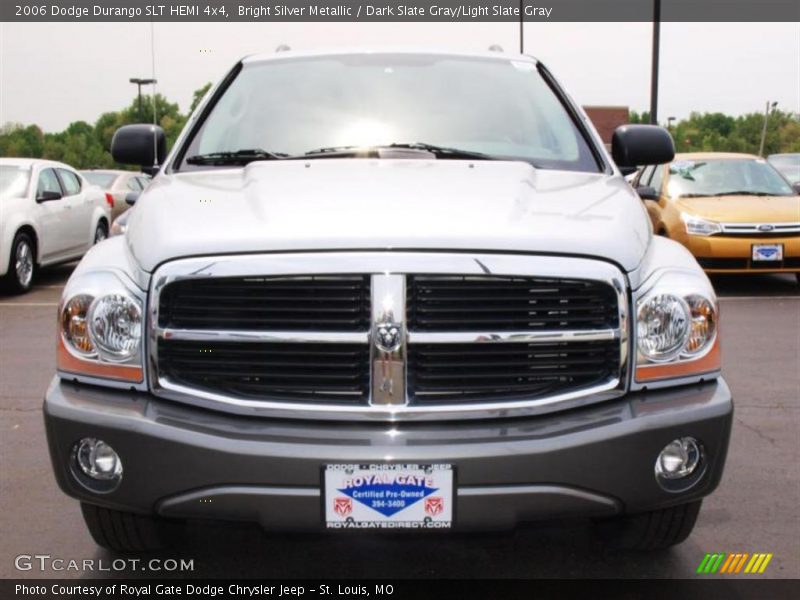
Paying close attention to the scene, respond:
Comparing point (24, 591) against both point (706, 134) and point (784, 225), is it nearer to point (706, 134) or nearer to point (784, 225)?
point (784, 225)

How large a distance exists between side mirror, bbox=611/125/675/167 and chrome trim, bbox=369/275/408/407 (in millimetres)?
2038

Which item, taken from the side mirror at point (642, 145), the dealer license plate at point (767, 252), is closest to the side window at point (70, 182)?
the dealer license plate at point (767, 252)

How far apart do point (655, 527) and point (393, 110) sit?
1.96m

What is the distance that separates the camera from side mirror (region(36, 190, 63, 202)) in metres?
11.6

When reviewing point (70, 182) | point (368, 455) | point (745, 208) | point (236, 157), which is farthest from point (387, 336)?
point (70, 182)

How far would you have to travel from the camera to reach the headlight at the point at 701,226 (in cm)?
1020

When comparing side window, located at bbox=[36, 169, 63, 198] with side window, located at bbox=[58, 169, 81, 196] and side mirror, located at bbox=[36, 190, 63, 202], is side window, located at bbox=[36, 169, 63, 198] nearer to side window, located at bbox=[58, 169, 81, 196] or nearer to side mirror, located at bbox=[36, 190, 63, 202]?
side mirror, located at bbox=[36, 190, 63, 202]

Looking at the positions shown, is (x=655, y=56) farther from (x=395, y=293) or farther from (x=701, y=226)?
(x=395, y=293)

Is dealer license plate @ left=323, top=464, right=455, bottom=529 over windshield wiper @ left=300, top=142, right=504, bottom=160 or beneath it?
beneath

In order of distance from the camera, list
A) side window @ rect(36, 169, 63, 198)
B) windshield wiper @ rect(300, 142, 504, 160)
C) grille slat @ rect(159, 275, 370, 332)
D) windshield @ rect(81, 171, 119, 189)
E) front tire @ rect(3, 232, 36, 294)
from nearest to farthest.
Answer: grille slat @ rect(159, 275, 370, 332), windshield wiper @ rect(300, 142, 504, 160), front tire @ rect(3, 232, 36, 294), side window @ rect(36, 169, 63, 198), windshield @ rect(81, 171, 119, 189)

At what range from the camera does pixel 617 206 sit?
10.5ft

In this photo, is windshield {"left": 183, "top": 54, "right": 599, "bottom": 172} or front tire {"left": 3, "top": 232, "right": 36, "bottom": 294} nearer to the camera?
windshield {"left": 183, "top": 54, "right": 599, "bottom": 172}

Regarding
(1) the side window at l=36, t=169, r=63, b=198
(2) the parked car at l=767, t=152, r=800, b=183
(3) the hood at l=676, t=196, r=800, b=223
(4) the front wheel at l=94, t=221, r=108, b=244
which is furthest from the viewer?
(2) the parked car at l=767, t=152, r=800, b=183

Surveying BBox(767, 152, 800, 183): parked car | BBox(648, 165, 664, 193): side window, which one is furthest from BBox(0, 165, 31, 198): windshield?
BBox(767, 152, 800, 183): parked car
